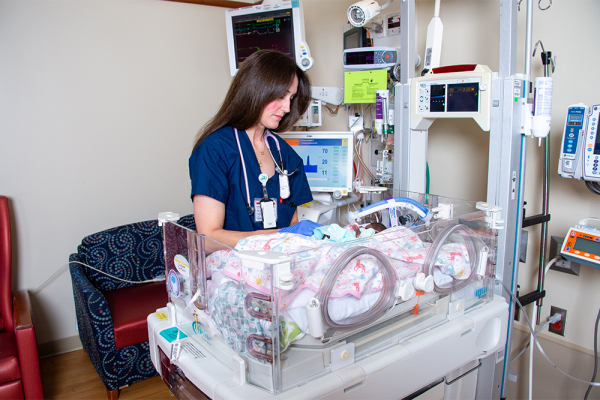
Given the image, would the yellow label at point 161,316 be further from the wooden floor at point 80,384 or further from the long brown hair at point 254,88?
the wooden floor at point 80,384

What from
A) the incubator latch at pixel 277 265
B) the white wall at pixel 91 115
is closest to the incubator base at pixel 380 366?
the incubator latch at pixel 277 265

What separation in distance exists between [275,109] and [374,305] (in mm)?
858

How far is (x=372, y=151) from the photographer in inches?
120

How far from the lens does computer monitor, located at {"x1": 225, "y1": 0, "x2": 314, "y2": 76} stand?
2553 millimetres

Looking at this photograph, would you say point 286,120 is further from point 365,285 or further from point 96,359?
point 96,359

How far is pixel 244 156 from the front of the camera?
1.56 metres

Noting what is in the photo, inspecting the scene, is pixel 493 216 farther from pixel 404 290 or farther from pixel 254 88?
pixel 254 88

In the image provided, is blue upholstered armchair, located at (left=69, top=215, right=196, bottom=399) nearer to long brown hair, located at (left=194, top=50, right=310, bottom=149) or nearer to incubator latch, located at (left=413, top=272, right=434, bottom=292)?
long brown hair, located at (left=194, top=50, right=310, bottom=149)

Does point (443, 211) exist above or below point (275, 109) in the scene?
below

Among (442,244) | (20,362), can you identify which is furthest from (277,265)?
(20,362)

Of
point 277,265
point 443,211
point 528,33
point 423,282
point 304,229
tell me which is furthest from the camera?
point 528,33

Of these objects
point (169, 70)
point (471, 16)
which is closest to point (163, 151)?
point (169, 70)

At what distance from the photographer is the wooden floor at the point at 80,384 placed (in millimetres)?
2270

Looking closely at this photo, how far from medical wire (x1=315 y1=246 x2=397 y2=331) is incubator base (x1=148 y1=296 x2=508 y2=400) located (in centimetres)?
10
